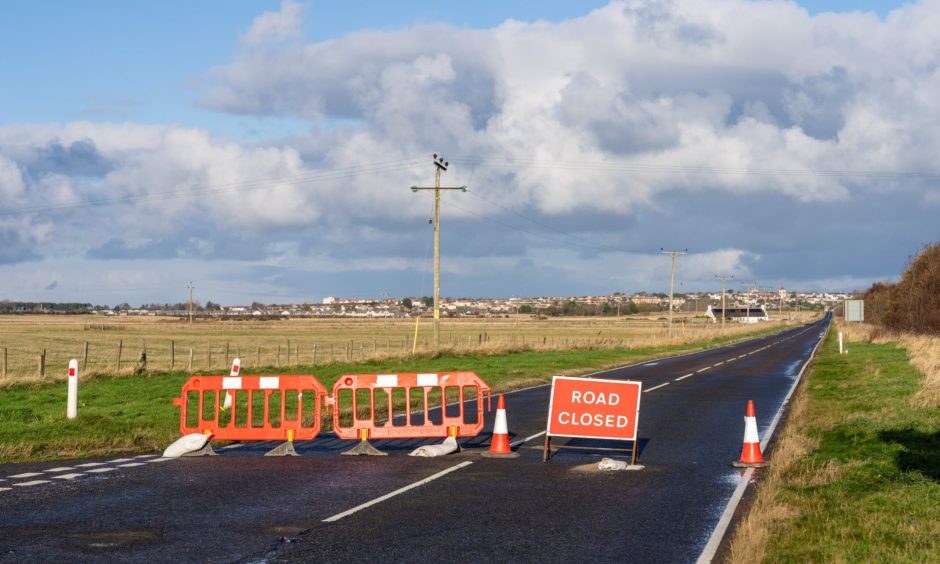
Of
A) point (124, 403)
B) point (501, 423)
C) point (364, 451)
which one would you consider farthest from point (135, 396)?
point (501, 423)

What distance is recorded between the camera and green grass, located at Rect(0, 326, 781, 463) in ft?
50.8

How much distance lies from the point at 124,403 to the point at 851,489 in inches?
662

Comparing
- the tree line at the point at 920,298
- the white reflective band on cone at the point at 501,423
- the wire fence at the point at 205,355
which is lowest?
the wire fence at the point at 205,355

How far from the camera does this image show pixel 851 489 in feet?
35.0

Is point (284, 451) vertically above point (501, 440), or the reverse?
point (501, 440)

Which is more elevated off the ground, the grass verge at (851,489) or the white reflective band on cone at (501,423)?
the white reflective band on cone at (501,423)

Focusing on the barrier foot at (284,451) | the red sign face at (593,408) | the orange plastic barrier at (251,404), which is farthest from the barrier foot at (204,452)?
the red sign face at (593,408)

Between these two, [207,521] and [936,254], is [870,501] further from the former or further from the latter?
[936,254]

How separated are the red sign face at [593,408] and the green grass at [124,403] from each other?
6243 mm

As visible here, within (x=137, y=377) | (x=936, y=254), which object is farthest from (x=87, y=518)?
(x=936, y=254)

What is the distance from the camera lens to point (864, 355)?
42.9 metres

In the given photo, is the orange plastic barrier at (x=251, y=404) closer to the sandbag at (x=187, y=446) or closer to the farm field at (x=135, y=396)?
the sandbag at (x=187, y=446)

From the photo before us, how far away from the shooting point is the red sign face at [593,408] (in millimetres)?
14164

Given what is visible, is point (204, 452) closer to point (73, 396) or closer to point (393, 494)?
point (393, 494)
